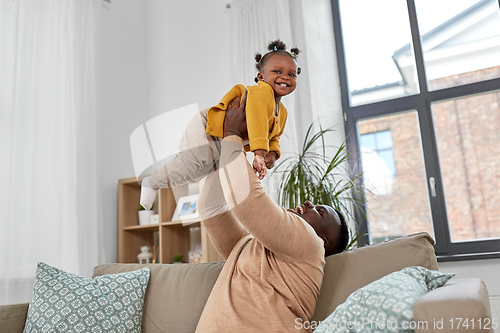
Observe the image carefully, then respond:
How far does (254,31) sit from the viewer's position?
321cm

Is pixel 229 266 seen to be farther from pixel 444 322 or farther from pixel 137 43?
pixel 137 43

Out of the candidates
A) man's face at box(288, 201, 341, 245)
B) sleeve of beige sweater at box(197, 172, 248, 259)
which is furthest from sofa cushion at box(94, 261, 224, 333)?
man's face at box(288, 201, 341, 245)

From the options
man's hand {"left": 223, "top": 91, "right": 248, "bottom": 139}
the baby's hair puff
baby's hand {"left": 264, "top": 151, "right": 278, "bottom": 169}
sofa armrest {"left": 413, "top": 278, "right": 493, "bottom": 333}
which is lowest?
sofa armrest {"left": 413, "top": 278, "right": 493, "bottom": 333}

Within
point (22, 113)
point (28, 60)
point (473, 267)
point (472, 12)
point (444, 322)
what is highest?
point (472, 12)

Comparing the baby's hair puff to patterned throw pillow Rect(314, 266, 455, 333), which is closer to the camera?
patterned throw pillow Rect(314, 266, 455, 333)

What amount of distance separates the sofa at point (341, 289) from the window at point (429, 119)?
4.32ft

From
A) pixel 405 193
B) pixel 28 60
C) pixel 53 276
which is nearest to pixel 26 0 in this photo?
pixel 28 60

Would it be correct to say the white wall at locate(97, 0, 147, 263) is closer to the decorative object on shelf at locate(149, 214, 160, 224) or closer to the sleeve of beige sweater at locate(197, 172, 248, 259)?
the decorative object on shelf at locate(149, 214, 160, 224)

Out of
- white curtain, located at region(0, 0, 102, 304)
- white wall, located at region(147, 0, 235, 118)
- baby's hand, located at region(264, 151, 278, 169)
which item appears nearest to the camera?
baby's hand, located at region(264, 151, 278, 169)

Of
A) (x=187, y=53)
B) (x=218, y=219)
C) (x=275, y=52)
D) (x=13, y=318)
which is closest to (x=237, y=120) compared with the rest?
(x=275, y=52)

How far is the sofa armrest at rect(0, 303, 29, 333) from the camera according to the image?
163 centimetres

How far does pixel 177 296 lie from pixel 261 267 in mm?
541

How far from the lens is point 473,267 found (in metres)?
2.54

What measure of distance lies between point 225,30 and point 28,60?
151cm
